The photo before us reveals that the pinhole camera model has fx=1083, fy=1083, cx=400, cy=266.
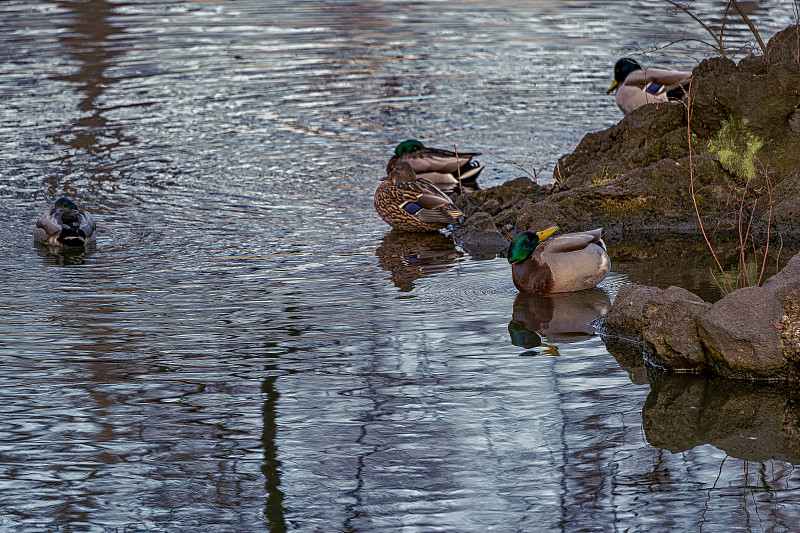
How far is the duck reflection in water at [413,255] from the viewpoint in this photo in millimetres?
8477

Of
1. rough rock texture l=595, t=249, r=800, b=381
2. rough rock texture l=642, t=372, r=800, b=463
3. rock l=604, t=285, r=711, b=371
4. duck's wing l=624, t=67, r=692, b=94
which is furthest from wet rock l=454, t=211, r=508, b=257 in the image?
duck's wing l=624, t=67, r=692, b=94

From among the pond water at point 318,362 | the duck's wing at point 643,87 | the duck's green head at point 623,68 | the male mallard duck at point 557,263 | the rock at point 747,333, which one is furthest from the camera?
the duck's green head at point 623,68

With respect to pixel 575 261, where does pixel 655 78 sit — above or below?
above

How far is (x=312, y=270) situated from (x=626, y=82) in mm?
6690

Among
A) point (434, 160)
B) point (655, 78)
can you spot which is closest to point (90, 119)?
point (434, 160)

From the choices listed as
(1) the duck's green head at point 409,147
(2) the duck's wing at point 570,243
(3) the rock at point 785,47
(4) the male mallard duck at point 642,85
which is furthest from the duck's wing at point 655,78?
(2) the duck's wing at point 570,243

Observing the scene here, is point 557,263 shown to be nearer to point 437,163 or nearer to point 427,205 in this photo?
point 427,205

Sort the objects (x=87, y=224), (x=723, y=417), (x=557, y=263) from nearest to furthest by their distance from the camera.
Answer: (x=723, y=417) → (x=557, y=263) → (x=87, y=224)

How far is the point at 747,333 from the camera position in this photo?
5.81m

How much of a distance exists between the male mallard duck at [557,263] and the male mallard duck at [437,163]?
3483mm

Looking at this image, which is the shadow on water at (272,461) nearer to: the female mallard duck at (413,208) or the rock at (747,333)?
the rock at (747,333)

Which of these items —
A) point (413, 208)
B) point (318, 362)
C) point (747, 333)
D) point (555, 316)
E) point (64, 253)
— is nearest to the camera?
point (747, 333)

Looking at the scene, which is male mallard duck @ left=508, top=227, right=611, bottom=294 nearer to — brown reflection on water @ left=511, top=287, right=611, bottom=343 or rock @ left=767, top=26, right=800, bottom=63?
brown reflection on water @ left=511, top=287, right=611, bottom=343

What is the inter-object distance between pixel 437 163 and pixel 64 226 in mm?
3999
